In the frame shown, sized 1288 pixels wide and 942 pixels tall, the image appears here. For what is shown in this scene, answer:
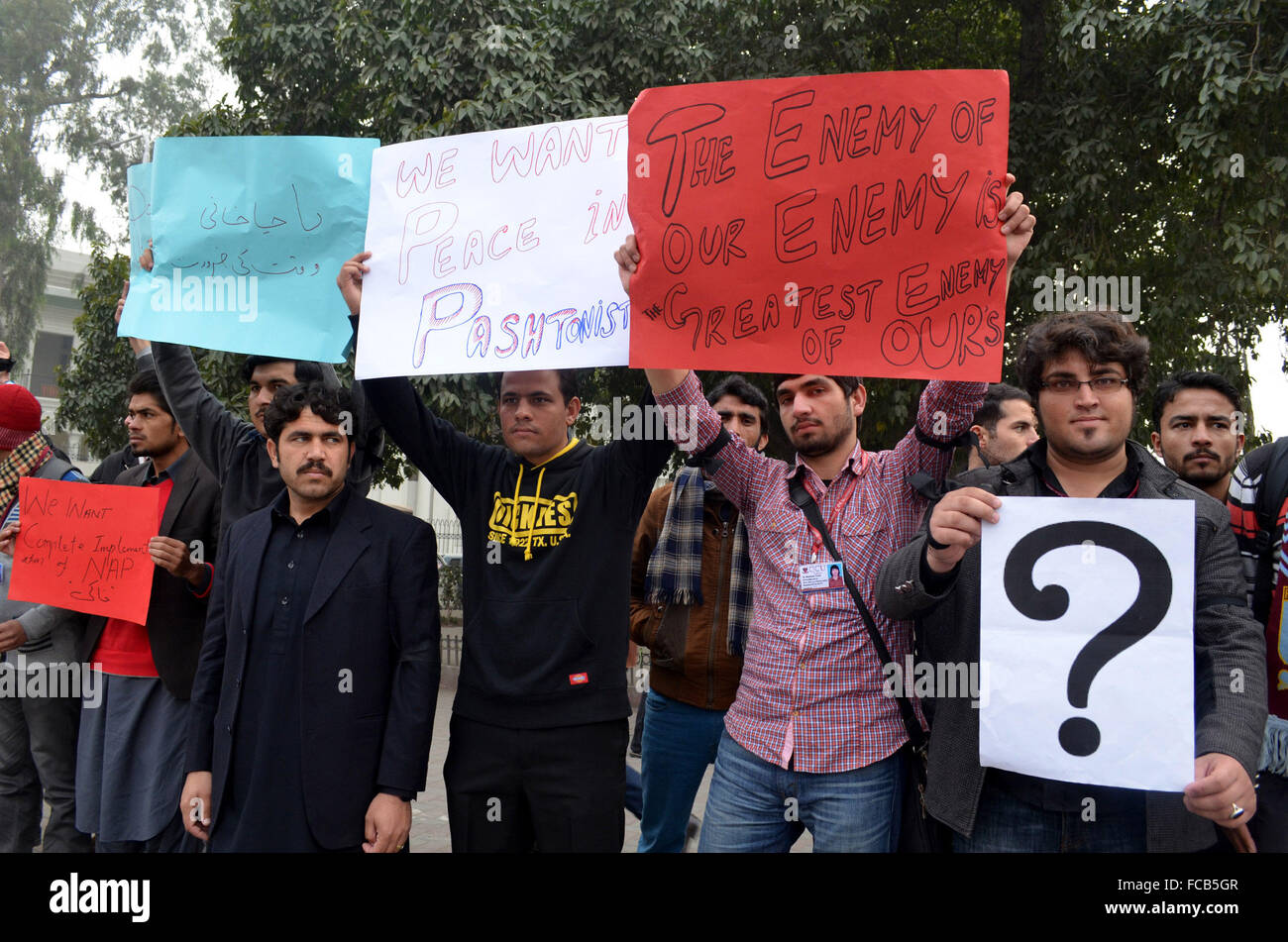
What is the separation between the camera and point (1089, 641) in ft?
8.16

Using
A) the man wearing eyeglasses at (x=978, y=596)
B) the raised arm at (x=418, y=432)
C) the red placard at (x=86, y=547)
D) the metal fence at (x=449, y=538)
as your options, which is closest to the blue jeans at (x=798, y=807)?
the man wearing eyeglasses at (x=978, y=596)

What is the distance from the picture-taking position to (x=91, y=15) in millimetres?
28781

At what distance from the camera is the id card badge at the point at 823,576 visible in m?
2.99

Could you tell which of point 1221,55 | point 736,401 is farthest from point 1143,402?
point 736,401

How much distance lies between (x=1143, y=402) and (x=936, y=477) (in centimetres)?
911

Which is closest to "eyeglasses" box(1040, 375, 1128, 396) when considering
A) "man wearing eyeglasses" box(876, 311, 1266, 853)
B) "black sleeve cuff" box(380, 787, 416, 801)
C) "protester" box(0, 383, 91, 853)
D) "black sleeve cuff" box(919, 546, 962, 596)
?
"man wearing eyeglasses" box(876, 311, 1266, 853)

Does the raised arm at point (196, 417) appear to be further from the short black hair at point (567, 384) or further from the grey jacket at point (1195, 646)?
the grey jacket at point (1195, 646)

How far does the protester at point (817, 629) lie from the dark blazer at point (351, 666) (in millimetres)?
941

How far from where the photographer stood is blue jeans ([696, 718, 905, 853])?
9.43 feet

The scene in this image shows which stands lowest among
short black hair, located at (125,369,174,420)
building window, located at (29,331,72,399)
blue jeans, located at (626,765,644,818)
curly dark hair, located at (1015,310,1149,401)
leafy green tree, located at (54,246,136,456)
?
blue jeans, located at (626,765,644,818)

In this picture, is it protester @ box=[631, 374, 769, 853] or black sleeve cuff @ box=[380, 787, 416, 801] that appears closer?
black sleeve cuff @ box=[380, 787, 416, 801]

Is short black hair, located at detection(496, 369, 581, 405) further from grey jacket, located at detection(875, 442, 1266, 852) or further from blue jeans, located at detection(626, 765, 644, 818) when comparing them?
blue jeans, located at detection(626, 765, 644, 818)

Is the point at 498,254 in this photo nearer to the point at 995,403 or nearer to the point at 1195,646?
the point at 1195,646

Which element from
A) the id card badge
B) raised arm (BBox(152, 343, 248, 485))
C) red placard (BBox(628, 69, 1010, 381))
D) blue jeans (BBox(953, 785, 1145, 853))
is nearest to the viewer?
blue jeans (BBox(953, 785, 1145, 853))
